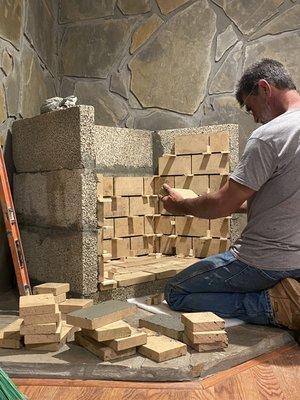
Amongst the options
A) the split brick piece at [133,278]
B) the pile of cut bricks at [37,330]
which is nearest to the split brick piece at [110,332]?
the pile of cut bricks at [37,330]

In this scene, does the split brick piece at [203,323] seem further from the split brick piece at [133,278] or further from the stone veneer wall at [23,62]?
the stone veneer wall at [23,62]

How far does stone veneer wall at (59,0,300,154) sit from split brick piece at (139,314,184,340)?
2.03 m

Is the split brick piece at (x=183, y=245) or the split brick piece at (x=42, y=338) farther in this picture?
the split brick piece at (x=183, y=245)

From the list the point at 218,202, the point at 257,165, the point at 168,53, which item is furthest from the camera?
the point at 168,53

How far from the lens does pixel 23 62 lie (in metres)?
3.83

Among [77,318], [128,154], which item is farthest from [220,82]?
[77,318]

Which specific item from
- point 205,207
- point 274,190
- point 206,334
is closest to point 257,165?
point 274,190

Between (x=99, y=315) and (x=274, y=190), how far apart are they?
1.13m

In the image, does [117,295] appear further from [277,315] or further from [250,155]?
[250,155]

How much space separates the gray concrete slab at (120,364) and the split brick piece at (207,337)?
→ 0.05 m

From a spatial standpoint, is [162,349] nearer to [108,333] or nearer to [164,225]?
[108,333]

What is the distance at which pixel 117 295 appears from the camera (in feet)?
10.2

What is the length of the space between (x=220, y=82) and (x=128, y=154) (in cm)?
111

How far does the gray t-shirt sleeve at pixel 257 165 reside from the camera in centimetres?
242
